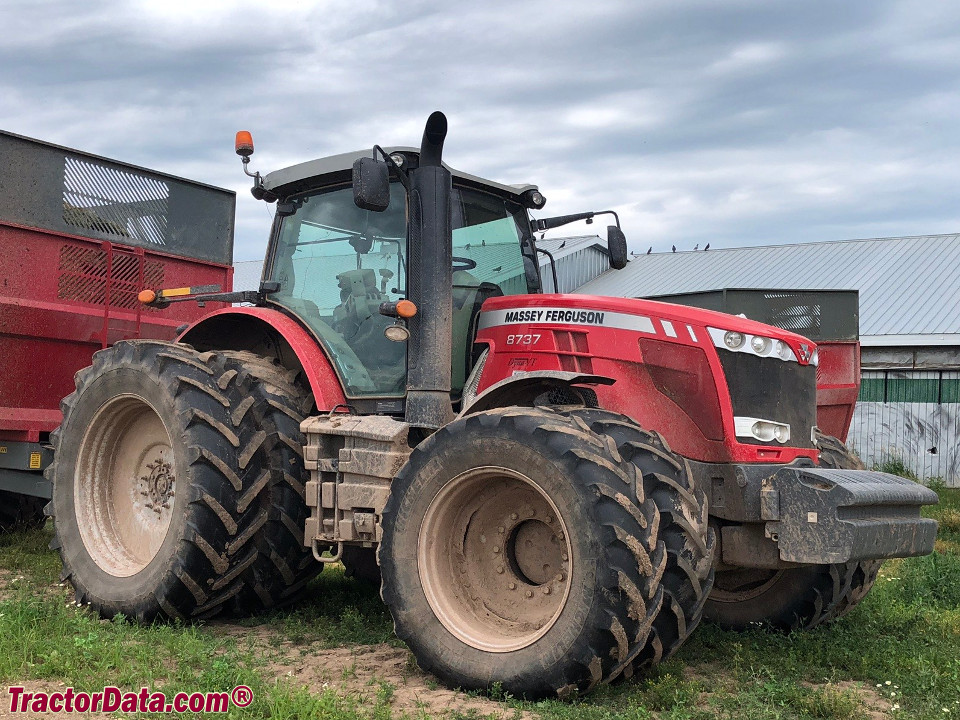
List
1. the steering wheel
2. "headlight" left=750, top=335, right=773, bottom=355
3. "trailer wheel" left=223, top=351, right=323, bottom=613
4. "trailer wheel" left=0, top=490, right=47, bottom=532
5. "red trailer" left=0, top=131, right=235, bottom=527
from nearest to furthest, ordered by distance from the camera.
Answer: "headlight" left=750, top=335, right=773, bottom=355
"trailer wheel" left=223, top=351, right=323, bottom=613
the steering wheel
"red trailer" left=0, top=131, right=235, bottom=527
"trailer wheel" left=0, top=490, right=47, bottom=532

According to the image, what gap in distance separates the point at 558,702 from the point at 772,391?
1.87m

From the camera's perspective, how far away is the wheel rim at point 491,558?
4324 millimetres

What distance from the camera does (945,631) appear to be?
223 inches

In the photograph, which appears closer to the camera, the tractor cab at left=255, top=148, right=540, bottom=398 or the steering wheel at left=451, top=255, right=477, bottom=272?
the tractor cab at left=255, top=148, right=540, bottom=398

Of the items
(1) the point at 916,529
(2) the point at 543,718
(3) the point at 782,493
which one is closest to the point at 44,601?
(2) the point at 543,718

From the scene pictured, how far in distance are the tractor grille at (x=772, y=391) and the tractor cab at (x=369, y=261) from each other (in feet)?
4.78

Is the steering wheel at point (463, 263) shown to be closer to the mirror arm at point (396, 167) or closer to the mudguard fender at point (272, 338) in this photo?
the mirror arm at point (396, 167)

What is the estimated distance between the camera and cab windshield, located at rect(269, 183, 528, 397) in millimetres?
5281

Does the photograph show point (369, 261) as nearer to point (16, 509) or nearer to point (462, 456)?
point (462, 456)

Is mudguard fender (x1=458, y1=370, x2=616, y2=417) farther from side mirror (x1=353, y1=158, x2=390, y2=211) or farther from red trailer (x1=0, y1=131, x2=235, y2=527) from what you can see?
red trailer (x1=0, y1=131, x2=235, y2=527)

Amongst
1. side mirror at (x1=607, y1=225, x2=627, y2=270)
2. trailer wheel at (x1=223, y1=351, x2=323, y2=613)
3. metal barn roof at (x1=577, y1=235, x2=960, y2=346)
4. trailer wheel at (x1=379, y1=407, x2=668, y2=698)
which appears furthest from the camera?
metal barn roof at (x1=577, y1=235, x2=960, y2=346)

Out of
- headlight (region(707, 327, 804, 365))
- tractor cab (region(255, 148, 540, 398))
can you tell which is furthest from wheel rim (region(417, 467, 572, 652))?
headlight (region(707, 327, 804, 365))

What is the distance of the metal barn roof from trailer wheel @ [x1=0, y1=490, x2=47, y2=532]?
13.3 meters

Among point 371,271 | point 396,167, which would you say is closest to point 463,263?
point 371,271
